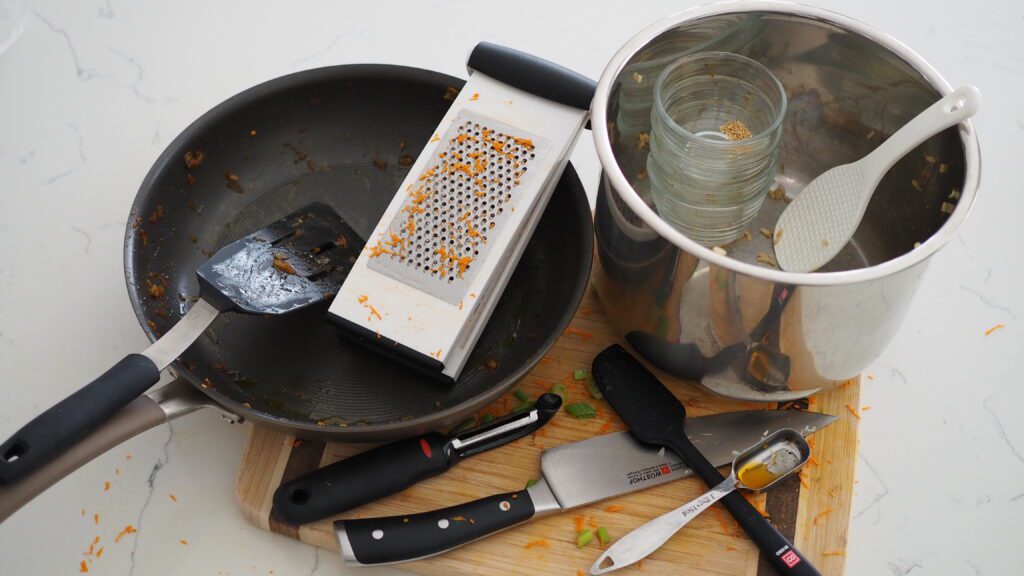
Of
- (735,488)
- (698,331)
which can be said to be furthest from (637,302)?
(735,488)

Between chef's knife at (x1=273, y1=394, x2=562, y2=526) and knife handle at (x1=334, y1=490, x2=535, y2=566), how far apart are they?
1.0 inches

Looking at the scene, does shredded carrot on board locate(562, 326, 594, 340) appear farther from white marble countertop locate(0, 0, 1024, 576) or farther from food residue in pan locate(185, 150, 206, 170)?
food residue in pan locate(185, 150, 206, 170)

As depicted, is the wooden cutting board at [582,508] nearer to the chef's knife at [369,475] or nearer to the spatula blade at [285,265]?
the chef's knife at [369,475]

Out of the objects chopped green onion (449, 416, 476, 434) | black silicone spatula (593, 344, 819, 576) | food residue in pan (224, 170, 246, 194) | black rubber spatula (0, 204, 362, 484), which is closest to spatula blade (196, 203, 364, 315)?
black rubber spatula (0, 204, 362, 484)

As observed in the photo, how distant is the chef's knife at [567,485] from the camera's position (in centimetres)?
89

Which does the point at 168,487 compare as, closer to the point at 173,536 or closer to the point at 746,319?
the point at 173,536

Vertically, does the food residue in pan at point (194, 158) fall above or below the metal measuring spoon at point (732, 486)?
above

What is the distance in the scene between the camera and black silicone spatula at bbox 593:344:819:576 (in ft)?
2.93

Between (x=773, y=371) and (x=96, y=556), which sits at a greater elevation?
(x=773, y=371)

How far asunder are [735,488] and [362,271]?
45cm

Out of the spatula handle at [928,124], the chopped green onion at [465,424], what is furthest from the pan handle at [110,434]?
the spatula handle at [928,124]

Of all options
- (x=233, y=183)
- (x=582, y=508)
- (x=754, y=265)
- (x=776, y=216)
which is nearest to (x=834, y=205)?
(x=776, y=216)

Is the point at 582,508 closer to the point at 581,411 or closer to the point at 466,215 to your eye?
the point at 581,411

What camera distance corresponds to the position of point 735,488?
36.5 inches
